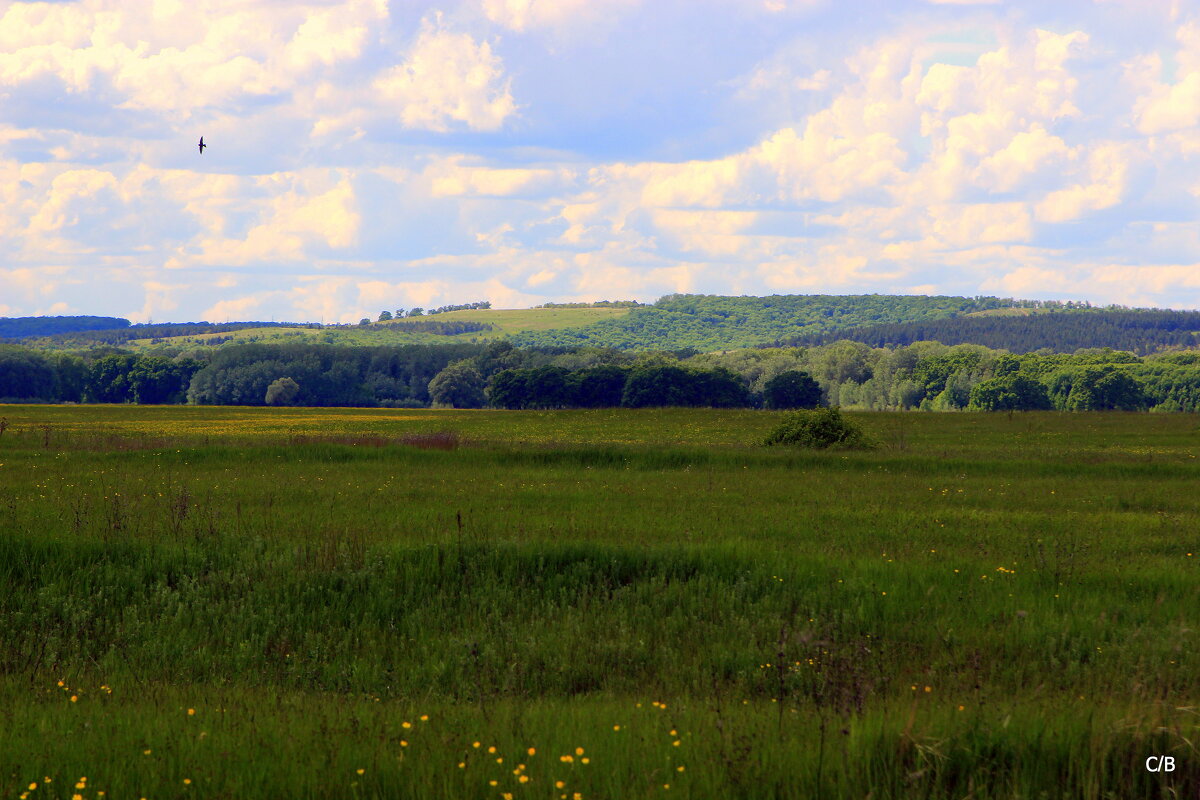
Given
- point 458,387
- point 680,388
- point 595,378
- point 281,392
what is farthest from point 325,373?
point 680,388

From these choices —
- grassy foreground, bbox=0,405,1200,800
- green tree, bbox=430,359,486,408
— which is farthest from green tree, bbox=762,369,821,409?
grassy foreground, bbox=0,405,1200,800

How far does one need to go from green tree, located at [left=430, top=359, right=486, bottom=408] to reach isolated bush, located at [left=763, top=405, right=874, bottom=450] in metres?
111

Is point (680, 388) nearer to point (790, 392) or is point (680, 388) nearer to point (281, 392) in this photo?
point (790, 392)

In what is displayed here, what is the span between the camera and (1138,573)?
12.4 m

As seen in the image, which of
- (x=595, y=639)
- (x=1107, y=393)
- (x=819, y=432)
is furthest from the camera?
(x=1107, y=393)

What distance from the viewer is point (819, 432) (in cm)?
3575

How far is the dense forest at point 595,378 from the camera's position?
11944cm

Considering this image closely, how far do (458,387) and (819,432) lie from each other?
113581 mm

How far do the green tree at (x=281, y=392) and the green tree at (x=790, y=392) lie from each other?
243 feet

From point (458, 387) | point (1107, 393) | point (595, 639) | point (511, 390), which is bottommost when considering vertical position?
point (458, 387)

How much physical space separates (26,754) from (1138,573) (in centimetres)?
1264

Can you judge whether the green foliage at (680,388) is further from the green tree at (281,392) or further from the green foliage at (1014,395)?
the green tree at (281,392)

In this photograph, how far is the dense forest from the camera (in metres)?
119

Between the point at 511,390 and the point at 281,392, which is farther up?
the point at 511,390
